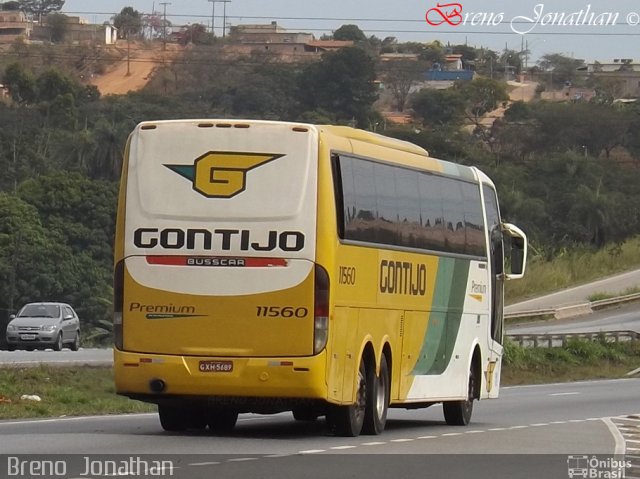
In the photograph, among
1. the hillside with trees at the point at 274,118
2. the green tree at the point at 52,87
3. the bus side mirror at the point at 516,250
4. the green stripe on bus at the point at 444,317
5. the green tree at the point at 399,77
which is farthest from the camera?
the green tree at the point at 399,77

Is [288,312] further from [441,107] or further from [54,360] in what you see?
[441,107]

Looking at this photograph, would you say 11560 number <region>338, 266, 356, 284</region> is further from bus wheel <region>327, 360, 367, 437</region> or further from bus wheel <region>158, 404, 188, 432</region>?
bus wheel <region>158, 404, 188, 432</region>

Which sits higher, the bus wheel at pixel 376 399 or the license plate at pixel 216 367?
the license plate at pixel 216 367

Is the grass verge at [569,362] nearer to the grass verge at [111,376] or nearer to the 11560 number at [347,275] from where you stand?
the grass verge at [111,376]

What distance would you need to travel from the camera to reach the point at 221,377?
16.9 m

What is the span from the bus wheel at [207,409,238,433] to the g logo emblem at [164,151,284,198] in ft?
10.5

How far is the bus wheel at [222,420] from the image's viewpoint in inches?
754

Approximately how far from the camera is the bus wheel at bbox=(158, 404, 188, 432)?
18438mm

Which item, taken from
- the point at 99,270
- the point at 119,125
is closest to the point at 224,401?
the point at 99,270

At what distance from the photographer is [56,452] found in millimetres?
14758

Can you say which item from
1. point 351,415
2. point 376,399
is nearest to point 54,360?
point 376,399

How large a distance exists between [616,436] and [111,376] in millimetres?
15193

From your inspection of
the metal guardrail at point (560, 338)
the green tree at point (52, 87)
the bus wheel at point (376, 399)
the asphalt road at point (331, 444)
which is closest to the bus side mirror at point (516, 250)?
the asphalt road at point (331, 444)

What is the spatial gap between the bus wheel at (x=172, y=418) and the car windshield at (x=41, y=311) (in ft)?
82.4
